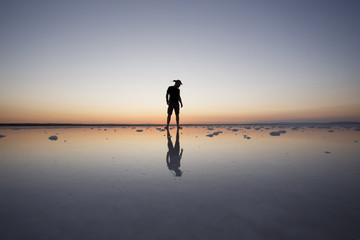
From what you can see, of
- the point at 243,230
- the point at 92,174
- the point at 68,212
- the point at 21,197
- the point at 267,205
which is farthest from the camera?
the point at 92,174

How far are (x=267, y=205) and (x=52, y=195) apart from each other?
1.64m

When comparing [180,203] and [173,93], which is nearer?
[180,203]

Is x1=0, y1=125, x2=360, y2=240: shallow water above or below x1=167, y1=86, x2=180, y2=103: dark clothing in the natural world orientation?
below

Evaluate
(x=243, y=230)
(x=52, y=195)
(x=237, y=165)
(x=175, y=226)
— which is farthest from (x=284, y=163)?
(x=52, y=195)

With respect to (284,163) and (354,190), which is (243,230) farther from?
(284,163)

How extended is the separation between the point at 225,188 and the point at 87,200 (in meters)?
1.12

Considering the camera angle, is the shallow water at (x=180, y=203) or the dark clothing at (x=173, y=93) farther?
the dark clothing at (x=173, y=93)

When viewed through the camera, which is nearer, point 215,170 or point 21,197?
point 21,197

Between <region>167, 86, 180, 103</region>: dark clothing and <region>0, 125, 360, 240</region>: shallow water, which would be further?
<region>167, 86, 180, 103</region>: dark clothing

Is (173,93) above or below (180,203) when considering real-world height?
above

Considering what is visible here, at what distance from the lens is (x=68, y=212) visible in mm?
1260

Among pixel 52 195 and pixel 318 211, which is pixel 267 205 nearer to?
pixel 318 211

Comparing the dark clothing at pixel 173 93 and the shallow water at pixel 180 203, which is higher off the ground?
the dark clothing at pixel 173 93

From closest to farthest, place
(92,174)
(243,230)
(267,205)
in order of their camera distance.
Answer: (243,230) → (267,205) → (92,174)
